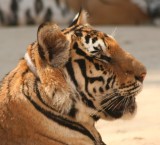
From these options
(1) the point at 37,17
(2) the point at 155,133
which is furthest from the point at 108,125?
(1) the point at 37,17

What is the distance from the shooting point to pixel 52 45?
2283 mm

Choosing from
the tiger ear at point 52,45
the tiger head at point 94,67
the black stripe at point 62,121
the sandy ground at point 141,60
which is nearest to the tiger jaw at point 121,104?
the tiger head at point 94,67

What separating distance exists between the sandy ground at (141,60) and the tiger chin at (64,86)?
75 centimetres

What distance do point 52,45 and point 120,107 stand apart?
0.47 meters

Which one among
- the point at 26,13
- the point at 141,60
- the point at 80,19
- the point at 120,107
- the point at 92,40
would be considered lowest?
the point at 120,107

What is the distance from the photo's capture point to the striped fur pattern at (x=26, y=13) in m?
6.75

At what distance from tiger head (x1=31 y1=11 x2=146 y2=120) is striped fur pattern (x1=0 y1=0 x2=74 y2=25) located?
166 inches

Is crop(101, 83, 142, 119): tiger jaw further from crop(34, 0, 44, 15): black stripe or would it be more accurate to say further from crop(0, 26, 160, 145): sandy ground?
crop(34, 0, 44, 15): black stripe

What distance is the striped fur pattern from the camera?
6.75 metres

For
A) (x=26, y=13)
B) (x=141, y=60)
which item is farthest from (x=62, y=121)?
(x=26, y=13)

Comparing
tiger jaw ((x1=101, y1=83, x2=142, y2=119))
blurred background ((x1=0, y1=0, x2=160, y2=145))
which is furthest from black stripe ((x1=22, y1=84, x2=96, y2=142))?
blurred background ((x1=0, y1=0, x2=160, y2=145))

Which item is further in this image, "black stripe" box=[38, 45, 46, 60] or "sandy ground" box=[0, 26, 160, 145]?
"sandy ground" box=[0, 26, 160, 145]

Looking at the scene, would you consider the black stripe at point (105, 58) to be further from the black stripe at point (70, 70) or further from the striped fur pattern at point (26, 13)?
the striped fur pattern at point (26, 13)

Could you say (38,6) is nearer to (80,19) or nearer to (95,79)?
(80,19)
